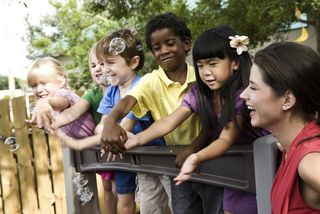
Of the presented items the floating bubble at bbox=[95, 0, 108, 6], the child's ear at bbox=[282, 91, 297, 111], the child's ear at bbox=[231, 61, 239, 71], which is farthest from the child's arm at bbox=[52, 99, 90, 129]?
the floating bubble at bbox=[95, 0, 108, 6]

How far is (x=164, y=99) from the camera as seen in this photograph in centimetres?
246

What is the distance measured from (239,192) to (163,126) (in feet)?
1.57

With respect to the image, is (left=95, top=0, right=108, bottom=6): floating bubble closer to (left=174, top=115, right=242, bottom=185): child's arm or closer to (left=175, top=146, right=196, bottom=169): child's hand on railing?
(left=175, top=146, right=196, bottom=169): child's hand on railing

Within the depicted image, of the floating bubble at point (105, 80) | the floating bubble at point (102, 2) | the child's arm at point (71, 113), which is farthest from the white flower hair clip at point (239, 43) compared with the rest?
the floating bubble at point (102, 2)

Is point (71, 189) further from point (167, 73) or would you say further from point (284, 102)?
point (284, 102)

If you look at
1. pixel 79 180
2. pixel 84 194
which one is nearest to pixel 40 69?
pixel 79 180

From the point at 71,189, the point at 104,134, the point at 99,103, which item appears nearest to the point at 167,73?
the point at 104,134

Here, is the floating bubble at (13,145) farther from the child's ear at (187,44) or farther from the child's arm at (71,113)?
the child's ear at (187,44)

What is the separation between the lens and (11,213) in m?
4.55

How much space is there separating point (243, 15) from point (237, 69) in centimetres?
733

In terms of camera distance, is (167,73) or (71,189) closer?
(167,73)

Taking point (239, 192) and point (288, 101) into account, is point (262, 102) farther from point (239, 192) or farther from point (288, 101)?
point (239, 192)

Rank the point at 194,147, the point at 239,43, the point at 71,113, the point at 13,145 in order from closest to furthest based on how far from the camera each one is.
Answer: the point at 239,43
the point at 194,147
the point at 71,113
the point at 13,145

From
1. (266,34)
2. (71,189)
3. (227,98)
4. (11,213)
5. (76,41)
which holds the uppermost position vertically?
(76,41)
